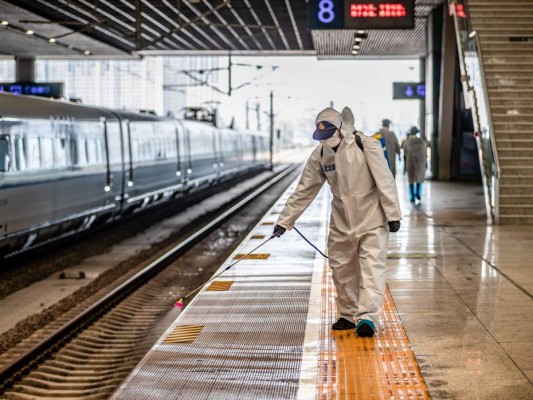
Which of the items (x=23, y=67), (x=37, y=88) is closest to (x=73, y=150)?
(x=37, y=88)

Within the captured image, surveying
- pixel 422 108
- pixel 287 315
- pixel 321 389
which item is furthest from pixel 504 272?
pixel 422 108

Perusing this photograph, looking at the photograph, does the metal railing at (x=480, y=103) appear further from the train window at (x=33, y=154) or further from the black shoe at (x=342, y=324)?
the black shoe at (x=342, y=324)

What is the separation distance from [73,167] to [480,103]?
7520 mm

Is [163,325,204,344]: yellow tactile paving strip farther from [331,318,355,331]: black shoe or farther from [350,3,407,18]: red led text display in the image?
[350,3,407,18]: red led text display

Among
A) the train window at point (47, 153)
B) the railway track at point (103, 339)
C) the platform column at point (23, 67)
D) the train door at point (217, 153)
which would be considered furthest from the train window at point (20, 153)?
the platform column at point (23, 67)

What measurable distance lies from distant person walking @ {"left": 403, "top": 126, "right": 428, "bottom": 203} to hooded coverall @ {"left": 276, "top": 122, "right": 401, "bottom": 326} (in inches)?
498

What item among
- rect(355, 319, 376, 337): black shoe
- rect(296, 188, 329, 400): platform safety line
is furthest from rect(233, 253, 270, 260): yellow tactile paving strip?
rect(355, 319, 376, 337): black shoe

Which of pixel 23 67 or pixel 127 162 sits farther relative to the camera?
pixel 23 67

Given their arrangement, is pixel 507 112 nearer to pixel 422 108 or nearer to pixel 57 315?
pixel 57 315

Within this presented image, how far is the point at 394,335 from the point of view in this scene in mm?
6676

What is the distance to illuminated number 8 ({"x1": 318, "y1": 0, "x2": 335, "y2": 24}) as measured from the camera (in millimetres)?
18031

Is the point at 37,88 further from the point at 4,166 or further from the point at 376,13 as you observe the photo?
the point at 4,166

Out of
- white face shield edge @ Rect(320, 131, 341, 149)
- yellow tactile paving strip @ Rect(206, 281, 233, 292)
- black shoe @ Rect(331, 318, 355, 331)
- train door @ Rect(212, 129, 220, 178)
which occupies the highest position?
white face shield edge @ Rect(320, 131, 341, 149)

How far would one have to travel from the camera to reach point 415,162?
19141 millimetres
